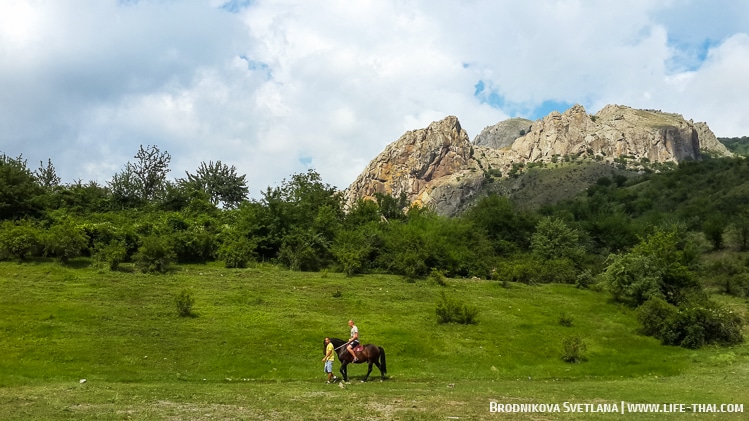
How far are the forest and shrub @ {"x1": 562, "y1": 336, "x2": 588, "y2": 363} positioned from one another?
30.2ft

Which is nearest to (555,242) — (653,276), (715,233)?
(653,276)

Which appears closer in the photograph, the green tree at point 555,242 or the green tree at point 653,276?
the green tree at point 653,276

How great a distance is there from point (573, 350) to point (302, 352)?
17.0 metres

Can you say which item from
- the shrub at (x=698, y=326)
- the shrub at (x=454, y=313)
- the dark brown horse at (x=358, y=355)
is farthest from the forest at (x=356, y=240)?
the dark brown horse at (x=358, y=355)

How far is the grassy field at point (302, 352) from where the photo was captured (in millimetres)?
16828

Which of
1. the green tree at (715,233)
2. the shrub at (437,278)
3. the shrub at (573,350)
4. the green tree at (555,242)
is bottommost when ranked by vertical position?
the shrub at (573,350)

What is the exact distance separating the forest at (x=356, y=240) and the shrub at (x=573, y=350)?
30.2 feet

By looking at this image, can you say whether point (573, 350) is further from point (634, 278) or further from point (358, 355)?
point (634, 278)

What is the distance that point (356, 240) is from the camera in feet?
198

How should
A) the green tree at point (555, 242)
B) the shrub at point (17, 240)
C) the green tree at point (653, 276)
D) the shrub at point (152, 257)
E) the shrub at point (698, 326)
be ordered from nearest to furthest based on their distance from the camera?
the shrub at point (698, 326) → the shrub at point (17, 240) → the green tree at point (653, 276) → the shrub at point (152, 257) → the green tree at point (555, 242)

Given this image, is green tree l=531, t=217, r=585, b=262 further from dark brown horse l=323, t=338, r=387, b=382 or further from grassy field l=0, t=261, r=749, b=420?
dark brown horse l=323, t=338, r=387, b=382

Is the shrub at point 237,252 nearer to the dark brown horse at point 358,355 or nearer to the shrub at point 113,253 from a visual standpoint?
the shrub at point 113,253

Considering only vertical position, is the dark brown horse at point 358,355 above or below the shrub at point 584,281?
below

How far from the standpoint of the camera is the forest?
153 ft
